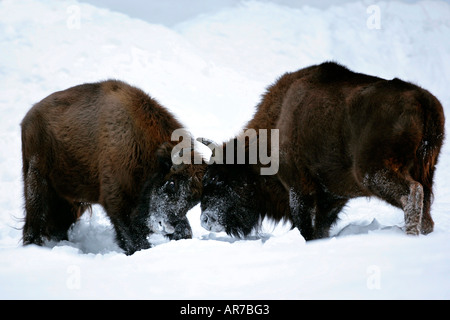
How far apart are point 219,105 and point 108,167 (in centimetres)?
658

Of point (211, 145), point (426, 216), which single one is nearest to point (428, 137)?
point (426, 216)

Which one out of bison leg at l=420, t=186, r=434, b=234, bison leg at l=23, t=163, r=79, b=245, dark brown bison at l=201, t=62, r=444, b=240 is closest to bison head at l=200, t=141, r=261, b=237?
dark brown bison at l=201, t=62, r=444, b=240

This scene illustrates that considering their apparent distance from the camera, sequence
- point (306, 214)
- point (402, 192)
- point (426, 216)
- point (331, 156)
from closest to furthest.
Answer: point (402, 192), point (426, 216), point (331, 156), point (306, 214)

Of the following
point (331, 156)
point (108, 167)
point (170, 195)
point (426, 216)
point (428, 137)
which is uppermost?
point (428, 137)

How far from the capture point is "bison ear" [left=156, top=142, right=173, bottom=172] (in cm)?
592

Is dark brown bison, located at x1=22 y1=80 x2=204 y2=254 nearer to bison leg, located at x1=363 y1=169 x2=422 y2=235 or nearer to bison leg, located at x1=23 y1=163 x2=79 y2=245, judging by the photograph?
bison leg, located at x1=23 y1=163 x2=79 y2=245

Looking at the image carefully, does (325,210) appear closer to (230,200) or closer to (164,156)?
(230,200)

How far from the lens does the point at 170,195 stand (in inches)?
234

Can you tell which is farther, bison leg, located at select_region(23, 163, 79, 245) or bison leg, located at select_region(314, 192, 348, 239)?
bison leg, located at select_region(23, 163, 79, 245)

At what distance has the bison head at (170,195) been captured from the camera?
5930mm

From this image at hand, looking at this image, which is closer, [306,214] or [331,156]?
[331,156]

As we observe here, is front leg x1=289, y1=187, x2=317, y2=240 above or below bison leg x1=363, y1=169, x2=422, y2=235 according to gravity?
below

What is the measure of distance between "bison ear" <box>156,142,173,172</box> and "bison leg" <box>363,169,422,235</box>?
82.8 inches
